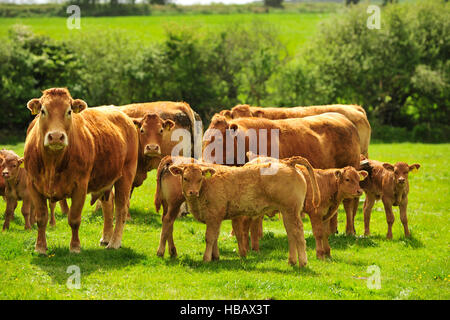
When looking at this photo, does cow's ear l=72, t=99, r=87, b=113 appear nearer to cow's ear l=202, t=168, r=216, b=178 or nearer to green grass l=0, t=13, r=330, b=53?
cow's ear l=202, t=168, r=216, b=178

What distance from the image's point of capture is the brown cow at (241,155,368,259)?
11531mm

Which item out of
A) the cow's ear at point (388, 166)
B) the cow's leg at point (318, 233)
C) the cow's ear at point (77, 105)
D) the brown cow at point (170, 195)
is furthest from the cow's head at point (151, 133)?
the cow's ear at point (388, 166)

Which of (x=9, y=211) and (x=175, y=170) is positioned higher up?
(x=175, y=170)

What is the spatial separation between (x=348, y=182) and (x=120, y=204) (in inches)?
186

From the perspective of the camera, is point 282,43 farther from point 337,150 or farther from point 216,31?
point 337,150

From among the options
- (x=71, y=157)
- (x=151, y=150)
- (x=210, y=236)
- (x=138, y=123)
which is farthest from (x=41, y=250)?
(x=138, y=123)

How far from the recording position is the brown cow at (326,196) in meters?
11.5

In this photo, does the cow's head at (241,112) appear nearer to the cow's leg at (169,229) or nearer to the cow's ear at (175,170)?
the cow's leg at (169,229)

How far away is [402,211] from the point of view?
14.3 m

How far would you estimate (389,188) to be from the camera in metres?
14.3

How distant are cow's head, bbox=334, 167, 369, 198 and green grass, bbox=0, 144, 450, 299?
1254 mm

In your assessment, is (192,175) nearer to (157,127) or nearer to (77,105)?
(77,105)

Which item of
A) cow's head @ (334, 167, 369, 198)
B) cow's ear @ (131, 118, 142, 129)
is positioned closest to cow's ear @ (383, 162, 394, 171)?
cow's head @ (334, 167, 369, 198)
